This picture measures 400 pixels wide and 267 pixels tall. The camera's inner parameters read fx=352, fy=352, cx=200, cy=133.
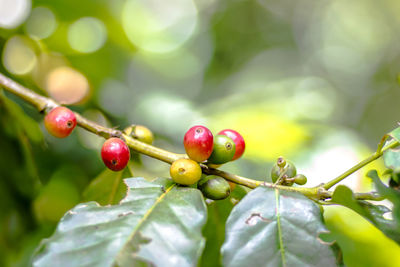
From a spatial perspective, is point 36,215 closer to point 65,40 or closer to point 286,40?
point 65,40

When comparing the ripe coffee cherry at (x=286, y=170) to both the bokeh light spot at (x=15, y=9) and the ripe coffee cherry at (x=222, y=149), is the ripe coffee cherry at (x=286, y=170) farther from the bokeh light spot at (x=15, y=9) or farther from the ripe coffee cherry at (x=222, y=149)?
the bokeh light spot at (x=15, y=9)

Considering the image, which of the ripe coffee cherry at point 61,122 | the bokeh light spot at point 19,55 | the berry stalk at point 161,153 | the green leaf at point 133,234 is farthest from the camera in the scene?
the bokeh light spot at point 19,55

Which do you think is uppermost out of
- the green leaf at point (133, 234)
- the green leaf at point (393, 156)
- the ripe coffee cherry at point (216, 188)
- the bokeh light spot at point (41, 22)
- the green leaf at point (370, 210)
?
the bokeh light spot at point (41, 22)

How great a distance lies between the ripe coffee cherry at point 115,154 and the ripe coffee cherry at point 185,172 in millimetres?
181

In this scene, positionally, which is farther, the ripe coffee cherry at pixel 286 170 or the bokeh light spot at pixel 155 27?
the bokeh light spot at pixel 155 27

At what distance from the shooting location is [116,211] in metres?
0.98

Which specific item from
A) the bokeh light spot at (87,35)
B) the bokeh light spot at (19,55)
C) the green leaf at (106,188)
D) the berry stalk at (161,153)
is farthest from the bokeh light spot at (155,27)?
the green leaf at (106,188)

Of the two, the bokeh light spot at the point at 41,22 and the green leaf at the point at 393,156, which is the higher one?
the bokeh light spot at the point at 41,22

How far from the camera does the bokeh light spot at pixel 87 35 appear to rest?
9.85 ft

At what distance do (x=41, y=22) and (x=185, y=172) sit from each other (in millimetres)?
2428

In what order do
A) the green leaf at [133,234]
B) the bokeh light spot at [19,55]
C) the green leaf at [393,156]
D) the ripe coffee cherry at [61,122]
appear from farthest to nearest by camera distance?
the bokeh light spot at [19,55], the ripe coffee cherry at [61,122], the green leaf at [393,156], the green leaf at [133,234]

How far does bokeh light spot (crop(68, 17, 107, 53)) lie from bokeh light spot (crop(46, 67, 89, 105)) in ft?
0.70

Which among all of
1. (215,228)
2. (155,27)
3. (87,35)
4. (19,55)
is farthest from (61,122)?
(155,27)

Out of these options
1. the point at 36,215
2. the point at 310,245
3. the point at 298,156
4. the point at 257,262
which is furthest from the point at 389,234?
Result: the point at 36,215
